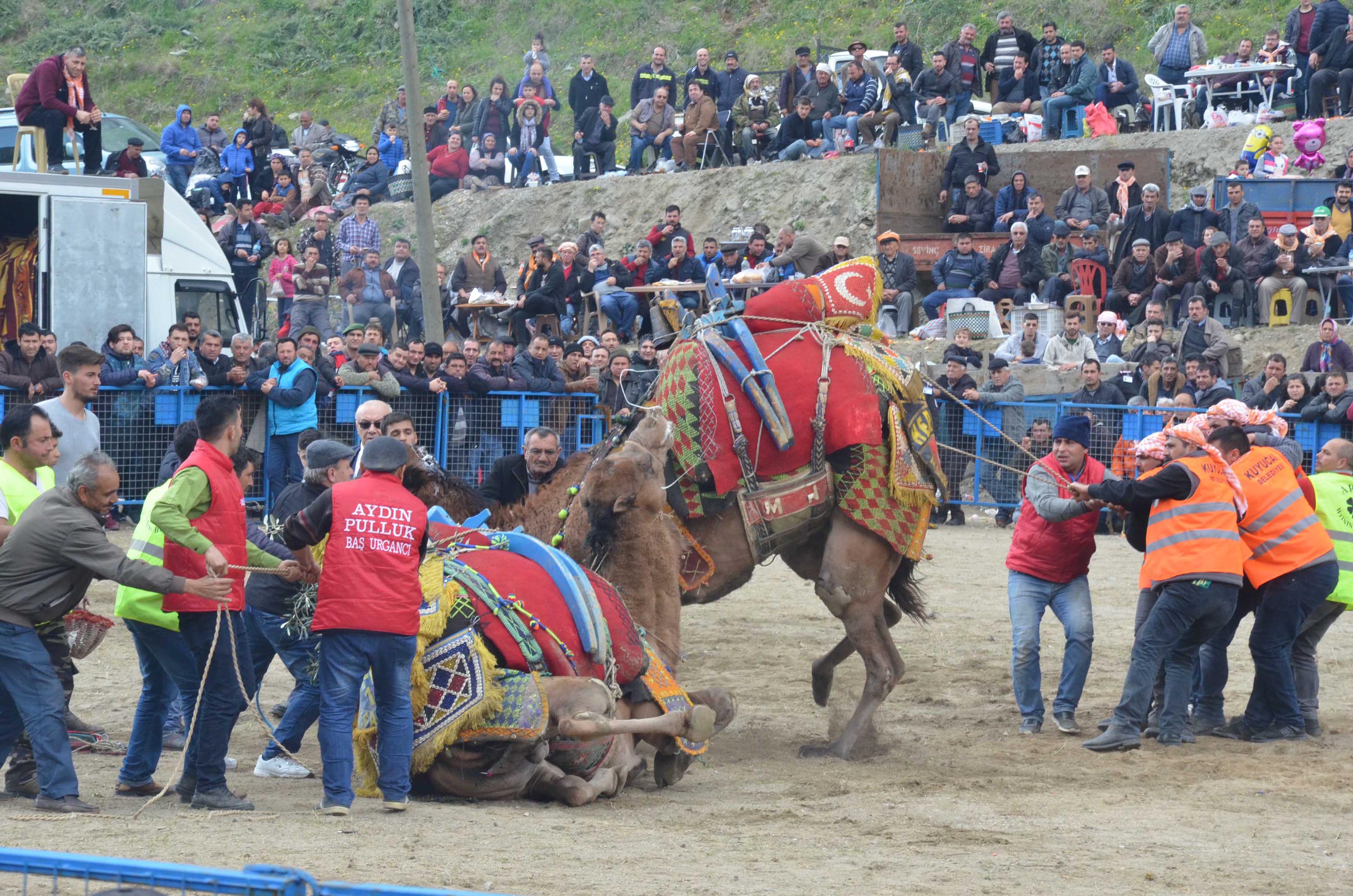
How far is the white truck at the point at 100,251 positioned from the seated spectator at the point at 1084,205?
10407 millimetres

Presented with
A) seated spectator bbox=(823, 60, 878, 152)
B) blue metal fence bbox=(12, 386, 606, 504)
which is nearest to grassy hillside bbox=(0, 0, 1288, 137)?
seated spectator bbox=(823, 60, 878, 152)

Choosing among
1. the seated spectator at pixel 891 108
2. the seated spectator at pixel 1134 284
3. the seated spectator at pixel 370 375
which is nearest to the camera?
the seated spectator at pixel 370 375

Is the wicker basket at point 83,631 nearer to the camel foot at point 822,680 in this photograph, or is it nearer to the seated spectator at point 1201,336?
the camel foot at point 822,680

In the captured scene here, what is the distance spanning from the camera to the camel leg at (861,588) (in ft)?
27.8

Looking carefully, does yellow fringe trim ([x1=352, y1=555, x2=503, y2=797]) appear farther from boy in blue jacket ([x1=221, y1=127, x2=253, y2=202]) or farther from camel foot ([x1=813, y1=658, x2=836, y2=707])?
boy in blue jacket ([x1=221, y1=127, x2=253, y2=202])

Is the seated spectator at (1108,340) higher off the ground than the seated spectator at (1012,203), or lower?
lower

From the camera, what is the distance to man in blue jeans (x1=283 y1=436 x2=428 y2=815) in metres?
6.30

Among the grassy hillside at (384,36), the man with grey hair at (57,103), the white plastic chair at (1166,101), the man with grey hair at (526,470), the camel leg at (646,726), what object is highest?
the grassy hillside at (384,36)

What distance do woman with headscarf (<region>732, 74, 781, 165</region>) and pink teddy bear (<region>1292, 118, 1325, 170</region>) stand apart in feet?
25.0

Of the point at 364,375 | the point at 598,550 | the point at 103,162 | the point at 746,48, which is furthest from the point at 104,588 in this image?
the point at 746,48

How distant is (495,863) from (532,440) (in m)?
3.72

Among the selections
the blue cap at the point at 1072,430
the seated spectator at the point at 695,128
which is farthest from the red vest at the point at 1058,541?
the seated spectator at the point at 695,128

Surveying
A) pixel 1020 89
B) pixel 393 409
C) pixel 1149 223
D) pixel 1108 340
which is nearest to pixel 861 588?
pixel 393 409

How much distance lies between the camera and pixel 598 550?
755 cm
